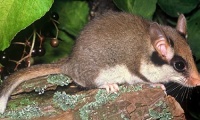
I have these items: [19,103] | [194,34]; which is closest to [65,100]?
[19,103]

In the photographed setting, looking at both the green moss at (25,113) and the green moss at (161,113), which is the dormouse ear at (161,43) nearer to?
the green moss at (161,113)

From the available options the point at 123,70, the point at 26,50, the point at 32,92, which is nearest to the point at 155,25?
the point at 123,70

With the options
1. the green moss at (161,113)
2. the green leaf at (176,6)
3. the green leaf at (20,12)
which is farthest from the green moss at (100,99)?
the green leaf at (176,6)

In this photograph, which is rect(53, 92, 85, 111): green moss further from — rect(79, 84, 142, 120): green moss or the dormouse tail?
the dormouse tail

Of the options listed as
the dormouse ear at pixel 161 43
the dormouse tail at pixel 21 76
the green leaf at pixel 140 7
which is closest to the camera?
the dormouse tail at pixel 21 76

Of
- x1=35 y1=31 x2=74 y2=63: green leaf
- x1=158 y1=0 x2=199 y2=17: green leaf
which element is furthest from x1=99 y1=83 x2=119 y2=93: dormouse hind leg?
x1=158 y1=0 x2=199 y2=17: green leaf

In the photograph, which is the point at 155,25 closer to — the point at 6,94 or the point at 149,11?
the point at 149,11

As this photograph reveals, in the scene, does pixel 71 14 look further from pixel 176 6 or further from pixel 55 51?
pixel 176 6
